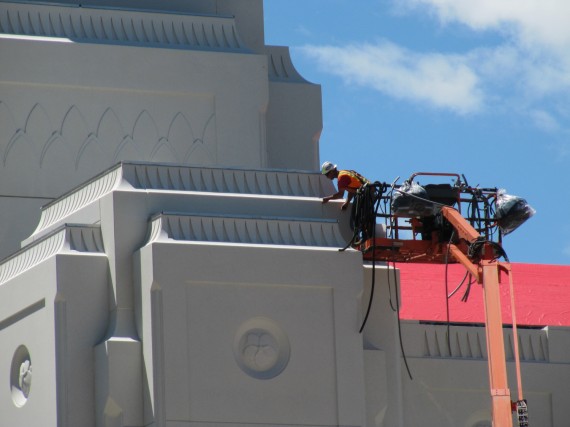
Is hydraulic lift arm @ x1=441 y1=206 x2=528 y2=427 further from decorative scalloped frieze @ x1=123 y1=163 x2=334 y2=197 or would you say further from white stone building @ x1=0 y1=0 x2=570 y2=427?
decorative scalloped frieze @ x1=123 y1=163 x2=334 y2=197

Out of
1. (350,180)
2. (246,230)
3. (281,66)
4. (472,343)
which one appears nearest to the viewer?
(246,230)

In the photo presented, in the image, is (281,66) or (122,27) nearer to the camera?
(122,27)

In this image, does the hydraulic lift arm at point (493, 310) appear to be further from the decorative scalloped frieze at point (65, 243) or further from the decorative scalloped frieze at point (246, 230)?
the decorative scalloped frieze at point (65, 243)

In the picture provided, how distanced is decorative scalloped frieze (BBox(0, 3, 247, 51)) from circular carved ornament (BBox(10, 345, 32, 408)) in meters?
10.4

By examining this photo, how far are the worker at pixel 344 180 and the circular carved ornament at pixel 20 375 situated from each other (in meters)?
7.68

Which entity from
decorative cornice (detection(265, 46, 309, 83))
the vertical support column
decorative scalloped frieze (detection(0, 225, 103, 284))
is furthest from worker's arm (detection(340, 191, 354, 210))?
decorative cornice (detection(265, 46, 309, 83))

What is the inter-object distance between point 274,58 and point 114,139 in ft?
20.6

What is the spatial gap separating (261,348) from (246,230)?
268cm

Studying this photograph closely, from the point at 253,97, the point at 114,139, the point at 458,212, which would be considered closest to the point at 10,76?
the point at 114,139

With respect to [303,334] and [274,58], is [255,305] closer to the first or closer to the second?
[303,334]

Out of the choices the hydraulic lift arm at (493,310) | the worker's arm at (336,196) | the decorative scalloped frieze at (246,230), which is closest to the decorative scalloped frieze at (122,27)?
the worker's arm at (336,196)

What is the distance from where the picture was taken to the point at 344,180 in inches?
1699

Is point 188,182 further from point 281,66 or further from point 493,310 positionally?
point 281,66

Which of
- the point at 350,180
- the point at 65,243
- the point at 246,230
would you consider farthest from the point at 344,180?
the point at 65,243
